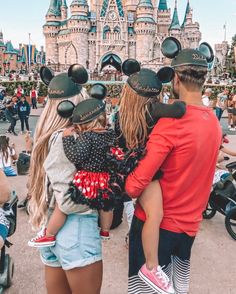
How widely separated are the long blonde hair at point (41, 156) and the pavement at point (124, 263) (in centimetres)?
136

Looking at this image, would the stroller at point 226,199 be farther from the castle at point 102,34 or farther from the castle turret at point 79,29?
the castle turret at point 79,29

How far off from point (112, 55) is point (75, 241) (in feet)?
189

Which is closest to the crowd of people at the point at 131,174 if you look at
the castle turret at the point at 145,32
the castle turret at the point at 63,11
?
the castle turret at the point at 145,32

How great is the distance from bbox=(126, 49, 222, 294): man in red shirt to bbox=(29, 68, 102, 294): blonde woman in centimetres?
26

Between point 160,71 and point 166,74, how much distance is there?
0.13 feet

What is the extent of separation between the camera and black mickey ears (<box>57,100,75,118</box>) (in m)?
1.84

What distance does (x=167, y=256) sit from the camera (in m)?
1.88

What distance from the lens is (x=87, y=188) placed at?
175cm

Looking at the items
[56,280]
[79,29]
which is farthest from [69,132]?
[79,29]

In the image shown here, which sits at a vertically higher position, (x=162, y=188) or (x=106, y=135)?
(x=106, y=135)

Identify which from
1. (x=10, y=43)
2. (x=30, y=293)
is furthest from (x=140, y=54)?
(x=30, y=293)

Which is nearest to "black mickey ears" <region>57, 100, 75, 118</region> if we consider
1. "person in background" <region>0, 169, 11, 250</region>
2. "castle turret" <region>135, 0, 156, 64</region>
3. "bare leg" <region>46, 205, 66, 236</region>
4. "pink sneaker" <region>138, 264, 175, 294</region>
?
"bare leg" <region>46, 205, 66, 236</region>

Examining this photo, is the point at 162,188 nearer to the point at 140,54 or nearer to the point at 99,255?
the point at 99,255

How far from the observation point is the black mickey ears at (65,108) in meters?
1.84
